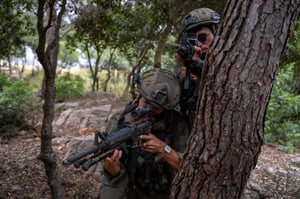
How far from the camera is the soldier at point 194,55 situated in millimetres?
2053

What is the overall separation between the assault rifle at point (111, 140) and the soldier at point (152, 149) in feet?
0.14

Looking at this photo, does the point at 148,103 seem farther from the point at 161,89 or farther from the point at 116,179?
the point at 116,179

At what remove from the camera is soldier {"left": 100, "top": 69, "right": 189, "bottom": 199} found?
75.6 inches

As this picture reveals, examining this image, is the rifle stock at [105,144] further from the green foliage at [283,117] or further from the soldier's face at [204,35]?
the green foliage at [283,117]

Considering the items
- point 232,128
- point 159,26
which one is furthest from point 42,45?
point 159,26

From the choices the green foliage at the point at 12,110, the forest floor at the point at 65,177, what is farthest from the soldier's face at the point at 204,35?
the green foliage at the point at 12,110

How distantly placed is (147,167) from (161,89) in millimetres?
451

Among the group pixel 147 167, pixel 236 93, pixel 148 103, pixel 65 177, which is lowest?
pixel 65 177

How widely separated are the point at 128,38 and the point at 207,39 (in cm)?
514

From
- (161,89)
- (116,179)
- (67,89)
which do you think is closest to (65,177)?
(116,179)

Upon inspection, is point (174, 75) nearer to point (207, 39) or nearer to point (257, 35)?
point (207, 39)

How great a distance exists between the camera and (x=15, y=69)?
57.3 ft

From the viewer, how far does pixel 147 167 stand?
6.74ft

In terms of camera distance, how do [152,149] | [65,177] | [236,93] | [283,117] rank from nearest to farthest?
[236,93] → [152,149] → [65,177] → [283,117]
